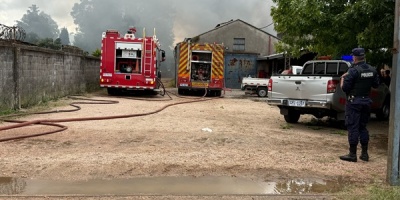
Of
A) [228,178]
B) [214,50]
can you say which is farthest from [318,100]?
[214,50]

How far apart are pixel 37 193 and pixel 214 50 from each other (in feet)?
52.6

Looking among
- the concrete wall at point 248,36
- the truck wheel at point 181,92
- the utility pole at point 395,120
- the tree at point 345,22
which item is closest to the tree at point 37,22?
the concrete wall at point 248,36

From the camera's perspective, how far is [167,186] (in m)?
4.69

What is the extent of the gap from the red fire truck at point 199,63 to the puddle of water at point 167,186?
14.6m

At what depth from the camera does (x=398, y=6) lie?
4754 millimetres

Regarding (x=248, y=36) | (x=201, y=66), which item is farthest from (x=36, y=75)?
(x=248, y=36)

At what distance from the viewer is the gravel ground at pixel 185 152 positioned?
17.2 ft

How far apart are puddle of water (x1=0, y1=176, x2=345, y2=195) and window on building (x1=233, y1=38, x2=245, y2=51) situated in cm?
3125

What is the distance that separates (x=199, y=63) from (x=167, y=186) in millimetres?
15733

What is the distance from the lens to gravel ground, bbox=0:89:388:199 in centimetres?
524

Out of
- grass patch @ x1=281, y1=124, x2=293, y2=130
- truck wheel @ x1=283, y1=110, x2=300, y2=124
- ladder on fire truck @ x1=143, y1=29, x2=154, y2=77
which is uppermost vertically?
ladder on fire truck @ x1=143, y1=29, x2=154, y2=77

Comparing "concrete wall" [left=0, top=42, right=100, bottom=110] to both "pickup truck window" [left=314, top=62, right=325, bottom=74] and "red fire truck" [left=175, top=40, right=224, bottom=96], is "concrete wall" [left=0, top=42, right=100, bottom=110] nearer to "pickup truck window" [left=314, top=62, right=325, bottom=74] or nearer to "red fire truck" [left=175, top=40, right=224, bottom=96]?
"red fire truck" [left=175, top=40, right=224, bottom=96]

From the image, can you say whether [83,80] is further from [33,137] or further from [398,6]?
[398,6]

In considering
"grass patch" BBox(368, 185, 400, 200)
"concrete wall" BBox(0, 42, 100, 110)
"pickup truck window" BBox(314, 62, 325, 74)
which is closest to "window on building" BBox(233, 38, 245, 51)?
"concrete wall" BBox(0, 42, 100, 110)
